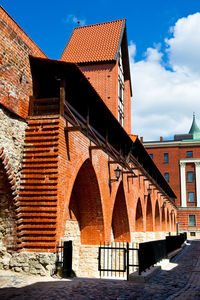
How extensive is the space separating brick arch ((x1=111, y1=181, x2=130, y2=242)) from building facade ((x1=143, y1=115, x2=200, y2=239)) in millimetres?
33327

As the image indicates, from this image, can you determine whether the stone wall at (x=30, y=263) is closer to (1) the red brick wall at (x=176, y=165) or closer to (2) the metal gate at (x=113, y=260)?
(2) the metal gate at (x=113, y=260)

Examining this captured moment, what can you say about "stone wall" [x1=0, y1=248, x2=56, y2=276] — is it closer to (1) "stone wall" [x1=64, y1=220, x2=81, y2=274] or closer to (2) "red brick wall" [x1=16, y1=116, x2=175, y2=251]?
(2) "red brick wall" [x1=16, y1=116, x2=175, y2=251]

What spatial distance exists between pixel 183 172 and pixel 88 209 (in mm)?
40483

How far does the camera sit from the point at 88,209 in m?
12.6

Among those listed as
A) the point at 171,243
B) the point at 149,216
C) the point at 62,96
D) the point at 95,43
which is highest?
the point at 95,43

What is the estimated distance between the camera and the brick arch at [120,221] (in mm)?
17094

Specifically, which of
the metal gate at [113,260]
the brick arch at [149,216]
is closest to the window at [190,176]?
the brick arch at [149,216]

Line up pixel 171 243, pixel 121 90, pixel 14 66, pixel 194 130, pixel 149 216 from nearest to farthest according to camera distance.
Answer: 1. pixel 14 66
2. pixel 171 243
3. pixel 121 90
4. pixel 149 216
5. pixel 194 130

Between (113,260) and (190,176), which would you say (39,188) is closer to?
(113,260)

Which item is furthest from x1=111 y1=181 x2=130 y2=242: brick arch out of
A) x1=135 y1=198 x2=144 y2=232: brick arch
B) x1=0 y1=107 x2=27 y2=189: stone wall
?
x1=0 y1=107 x2=27 y2=189: stone wall

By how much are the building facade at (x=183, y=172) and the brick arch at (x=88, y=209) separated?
127 ft

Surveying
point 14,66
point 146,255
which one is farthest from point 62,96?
point 146,255

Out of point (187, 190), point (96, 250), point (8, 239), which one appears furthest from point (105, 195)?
point (187, 190)

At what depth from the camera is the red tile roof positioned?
22344 mm
